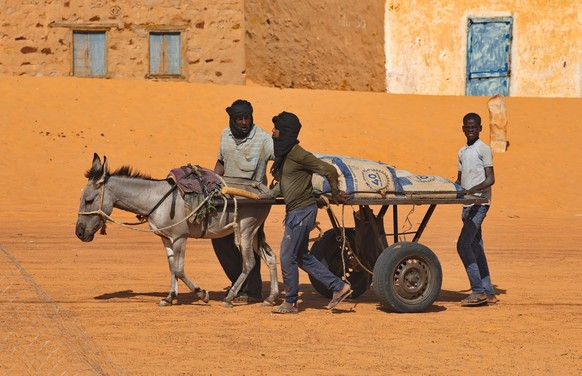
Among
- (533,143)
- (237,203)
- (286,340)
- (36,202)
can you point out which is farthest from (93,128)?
(286,340)

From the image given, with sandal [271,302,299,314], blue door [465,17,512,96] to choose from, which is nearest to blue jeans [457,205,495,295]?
sandal [271,302,299,314]

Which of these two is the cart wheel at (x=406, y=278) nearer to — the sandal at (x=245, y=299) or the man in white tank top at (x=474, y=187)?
the man in white tank top at (x=474, y=187)

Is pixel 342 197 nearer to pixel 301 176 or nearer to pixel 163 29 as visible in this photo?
pixel 301 176

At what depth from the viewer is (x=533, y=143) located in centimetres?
2659

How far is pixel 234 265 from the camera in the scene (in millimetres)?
11984

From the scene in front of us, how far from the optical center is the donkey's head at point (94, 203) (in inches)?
439

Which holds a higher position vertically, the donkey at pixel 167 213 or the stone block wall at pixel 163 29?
the stone block wall at pixel 163 29

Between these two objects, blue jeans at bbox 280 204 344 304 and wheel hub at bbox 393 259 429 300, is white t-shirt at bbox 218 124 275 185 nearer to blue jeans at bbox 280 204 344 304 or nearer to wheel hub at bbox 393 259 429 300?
blue jeans at bbox 280 204 344 304

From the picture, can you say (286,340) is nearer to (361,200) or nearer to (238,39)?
(361,200)

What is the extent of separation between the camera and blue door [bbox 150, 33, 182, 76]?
32688mm

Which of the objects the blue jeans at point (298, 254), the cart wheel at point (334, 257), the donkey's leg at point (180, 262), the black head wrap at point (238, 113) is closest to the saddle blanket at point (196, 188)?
the donkey's leg at point (180, 262)

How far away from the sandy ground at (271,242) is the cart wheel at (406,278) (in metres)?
0.17

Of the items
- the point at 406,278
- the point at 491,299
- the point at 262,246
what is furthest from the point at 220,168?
the point at 491,299

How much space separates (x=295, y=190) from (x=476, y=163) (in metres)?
2.02
